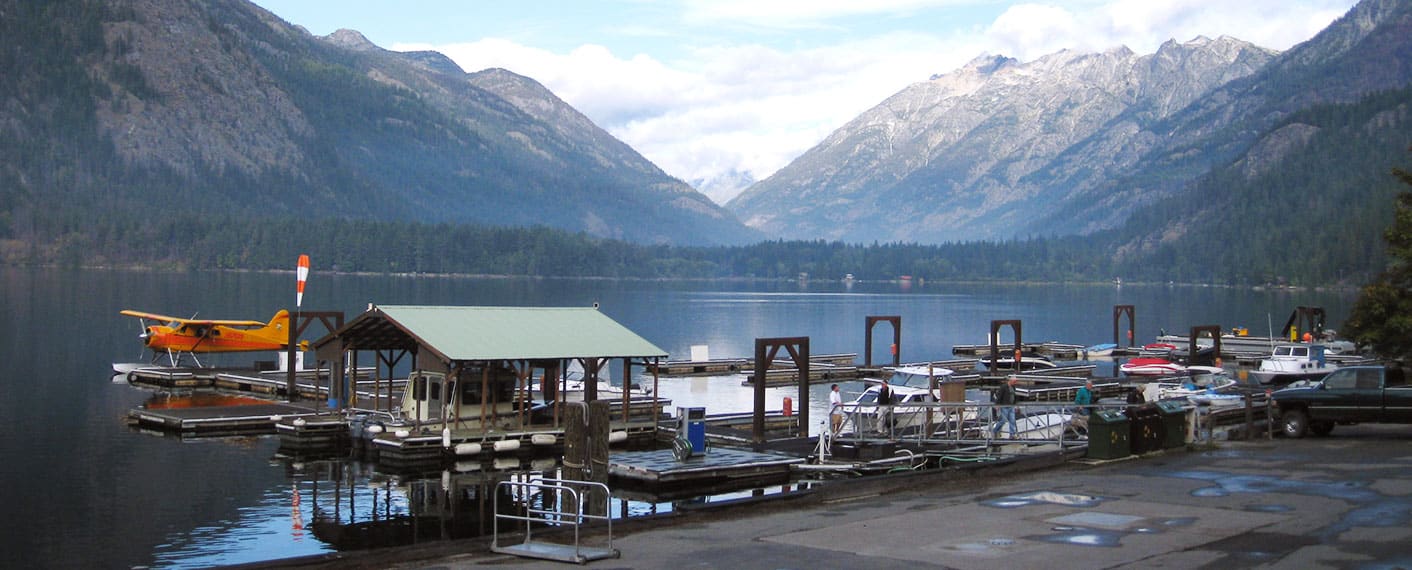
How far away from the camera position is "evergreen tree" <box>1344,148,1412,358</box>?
50469 millimetres

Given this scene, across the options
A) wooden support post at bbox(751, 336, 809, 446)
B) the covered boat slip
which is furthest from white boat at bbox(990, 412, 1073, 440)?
the covered boat slip

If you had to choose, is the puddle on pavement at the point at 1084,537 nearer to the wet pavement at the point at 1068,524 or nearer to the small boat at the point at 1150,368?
the wet pavement at the point at 1068,524

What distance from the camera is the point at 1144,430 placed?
3228 centimetres

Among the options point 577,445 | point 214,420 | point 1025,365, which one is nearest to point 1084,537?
point 577,445

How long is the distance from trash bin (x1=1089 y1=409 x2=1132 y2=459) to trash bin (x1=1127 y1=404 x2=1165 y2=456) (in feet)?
0.92

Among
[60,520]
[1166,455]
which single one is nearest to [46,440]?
[60,520]

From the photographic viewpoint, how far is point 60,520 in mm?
31297

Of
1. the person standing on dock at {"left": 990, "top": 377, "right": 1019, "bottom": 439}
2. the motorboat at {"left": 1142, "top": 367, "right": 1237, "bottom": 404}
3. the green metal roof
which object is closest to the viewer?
the person standing on dock at {"left": 990, "top": 377, "right": 1019, "bottom": 439}

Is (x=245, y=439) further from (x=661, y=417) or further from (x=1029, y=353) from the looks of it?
(x=1029, y=353)

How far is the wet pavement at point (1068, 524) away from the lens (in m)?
19.9

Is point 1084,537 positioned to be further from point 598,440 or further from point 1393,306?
point 1393,306

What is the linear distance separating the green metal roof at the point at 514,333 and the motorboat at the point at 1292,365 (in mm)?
37297

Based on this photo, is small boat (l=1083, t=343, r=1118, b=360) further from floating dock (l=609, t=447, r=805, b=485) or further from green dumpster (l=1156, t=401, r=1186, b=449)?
floating dock (l=609, t=447, r=805, b=485)

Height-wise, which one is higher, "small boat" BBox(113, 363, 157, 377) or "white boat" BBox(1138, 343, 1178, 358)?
"white boat" BBox(1138, 343, 1178, 358)
